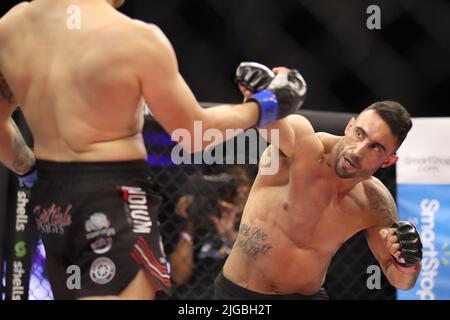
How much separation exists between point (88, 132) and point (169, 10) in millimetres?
1481

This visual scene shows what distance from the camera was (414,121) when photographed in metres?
2.42

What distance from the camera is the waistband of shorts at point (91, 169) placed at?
138 centimetres

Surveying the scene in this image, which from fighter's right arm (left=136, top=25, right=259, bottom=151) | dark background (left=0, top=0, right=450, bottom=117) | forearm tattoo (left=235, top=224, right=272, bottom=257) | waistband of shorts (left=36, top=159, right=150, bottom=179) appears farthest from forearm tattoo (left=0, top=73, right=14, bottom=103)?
dark background (left=0, top=0, right=450, bottom=117)

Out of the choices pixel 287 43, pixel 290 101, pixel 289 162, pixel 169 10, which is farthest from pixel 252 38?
pixel 290 101

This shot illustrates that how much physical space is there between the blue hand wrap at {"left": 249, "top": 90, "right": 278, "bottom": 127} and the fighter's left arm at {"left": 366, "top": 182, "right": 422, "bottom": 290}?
0.53 m

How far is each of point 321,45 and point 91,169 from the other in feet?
5.81

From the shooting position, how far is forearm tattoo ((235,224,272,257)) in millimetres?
1988

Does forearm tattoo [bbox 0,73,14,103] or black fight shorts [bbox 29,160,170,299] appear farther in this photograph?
forearm tattoo [bbox 0,73,14,103]

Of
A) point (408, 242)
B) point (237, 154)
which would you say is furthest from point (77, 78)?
point (237, 154)

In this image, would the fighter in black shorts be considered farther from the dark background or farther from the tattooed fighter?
the dark background

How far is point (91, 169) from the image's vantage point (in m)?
1.38

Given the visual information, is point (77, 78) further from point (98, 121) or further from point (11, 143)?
point (11, 143)

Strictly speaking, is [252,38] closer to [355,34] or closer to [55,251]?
[355,34]
